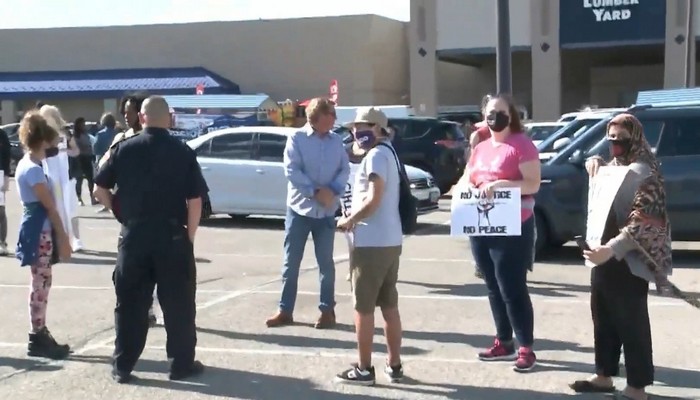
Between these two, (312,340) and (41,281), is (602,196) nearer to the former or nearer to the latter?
(312,340)

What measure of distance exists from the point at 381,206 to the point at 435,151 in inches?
611

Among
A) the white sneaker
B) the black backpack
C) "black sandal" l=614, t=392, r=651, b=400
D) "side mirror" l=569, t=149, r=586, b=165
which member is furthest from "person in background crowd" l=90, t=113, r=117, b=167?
"black sandal" l=614, t=392, r=651, b=400

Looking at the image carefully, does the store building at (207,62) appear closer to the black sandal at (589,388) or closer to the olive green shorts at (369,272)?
the olive green shorts at (369,272)

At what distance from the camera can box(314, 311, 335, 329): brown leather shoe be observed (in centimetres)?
874

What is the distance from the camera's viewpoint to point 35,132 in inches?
305

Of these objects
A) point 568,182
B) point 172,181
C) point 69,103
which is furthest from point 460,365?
point 69,103

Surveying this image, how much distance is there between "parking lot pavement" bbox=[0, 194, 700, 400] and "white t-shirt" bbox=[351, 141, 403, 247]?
95 centimetres

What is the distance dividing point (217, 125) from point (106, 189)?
20.8 metres

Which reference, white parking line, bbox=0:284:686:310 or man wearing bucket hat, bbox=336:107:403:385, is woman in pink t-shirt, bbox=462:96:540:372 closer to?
man wearing bucket hat, bbox=336:107:403:385

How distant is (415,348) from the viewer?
316 inches

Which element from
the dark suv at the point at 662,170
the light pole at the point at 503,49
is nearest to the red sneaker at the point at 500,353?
the dark suv at the point at 662,170

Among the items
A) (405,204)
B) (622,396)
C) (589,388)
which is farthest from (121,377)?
(622,396)

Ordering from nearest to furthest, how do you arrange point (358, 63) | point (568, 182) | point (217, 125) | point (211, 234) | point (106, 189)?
point (106, 189)
point (568, 182)
point (211, 234)
point (217, 125)
point (358, 63)

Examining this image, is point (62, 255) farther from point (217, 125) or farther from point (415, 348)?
point (217, 125)
